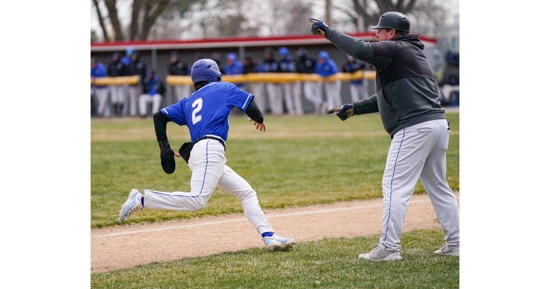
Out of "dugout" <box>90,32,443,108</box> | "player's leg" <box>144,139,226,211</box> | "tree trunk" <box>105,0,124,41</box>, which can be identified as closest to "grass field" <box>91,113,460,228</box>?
"player's leg" <box>144,139,226,211</box>

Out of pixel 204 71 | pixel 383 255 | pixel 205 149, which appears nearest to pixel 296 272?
pixel 383 255

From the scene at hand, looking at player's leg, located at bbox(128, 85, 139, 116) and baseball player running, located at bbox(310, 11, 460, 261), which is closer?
baseball player running, located at bbox(310, 11, 460, 261)

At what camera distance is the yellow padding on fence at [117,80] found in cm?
2666

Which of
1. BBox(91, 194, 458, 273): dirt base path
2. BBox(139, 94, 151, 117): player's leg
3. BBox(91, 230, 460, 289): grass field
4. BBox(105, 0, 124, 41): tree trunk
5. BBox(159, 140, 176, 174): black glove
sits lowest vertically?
BBox(91, 194, 458, 273): dirt base path

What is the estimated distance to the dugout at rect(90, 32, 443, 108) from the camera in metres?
27.2

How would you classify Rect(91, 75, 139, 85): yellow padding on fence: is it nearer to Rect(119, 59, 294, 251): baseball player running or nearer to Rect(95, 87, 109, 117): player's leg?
Rect(95, 87, 109, 117): player's leg

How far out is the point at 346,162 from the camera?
1499cm

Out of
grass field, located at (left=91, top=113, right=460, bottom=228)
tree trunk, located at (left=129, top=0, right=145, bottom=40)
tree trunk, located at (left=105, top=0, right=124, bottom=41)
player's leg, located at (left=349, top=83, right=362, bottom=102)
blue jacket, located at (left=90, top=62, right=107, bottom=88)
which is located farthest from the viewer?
tree trunk, located at (left=129, top=0, right=145, bottom=40)

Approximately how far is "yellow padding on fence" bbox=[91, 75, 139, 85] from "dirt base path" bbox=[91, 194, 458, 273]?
55.7 feet

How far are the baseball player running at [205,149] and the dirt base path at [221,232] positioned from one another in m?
0.53

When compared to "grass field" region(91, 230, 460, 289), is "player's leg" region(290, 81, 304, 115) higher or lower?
higher

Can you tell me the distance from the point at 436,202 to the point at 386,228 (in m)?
0.59

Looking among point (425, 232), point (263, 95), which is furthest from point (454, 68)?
point (425, 232)

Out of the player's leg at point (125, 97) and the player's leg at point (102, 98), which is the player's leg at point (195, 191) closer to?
the player's leg at point (125, 97)
